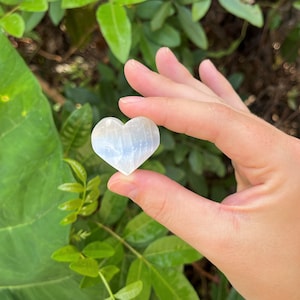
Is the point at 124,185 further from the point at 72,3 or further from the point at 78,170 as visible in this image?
the point at 72,3

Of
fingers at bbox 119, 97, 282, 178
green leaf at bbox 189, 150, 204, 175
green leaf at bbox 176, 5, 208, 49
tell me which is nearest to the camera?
fingers at bbox 119, 97, 282, 178

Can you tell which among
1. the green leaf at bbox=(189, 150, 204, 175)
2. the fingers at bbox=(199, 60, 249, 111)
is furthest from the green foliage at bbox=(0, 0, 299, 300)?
the green leaf at bbox=(189, 150, 204, 175)

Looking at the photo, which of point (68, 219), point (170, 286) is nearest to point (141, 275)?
point (170, 286)

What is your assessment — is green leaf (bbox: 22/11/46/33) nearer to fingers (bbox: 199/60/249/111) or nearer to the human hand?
fingers (bbox: 199/60/249/111)

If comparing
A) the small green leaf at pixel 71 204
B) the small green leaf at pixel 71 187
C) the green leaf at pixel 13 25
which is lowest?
the small green leaf at pixel 71 204

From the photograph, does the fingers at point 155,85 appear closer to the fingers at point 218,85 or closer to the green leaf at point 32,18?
the fingers at point 218,85

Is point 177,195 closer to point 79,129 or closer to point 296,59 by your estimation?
point 79,129

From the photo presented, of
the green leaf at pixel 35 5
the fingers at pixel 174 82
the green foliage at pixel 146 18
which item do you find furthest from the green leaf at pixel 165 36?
the green leaf at pixel 35 5
